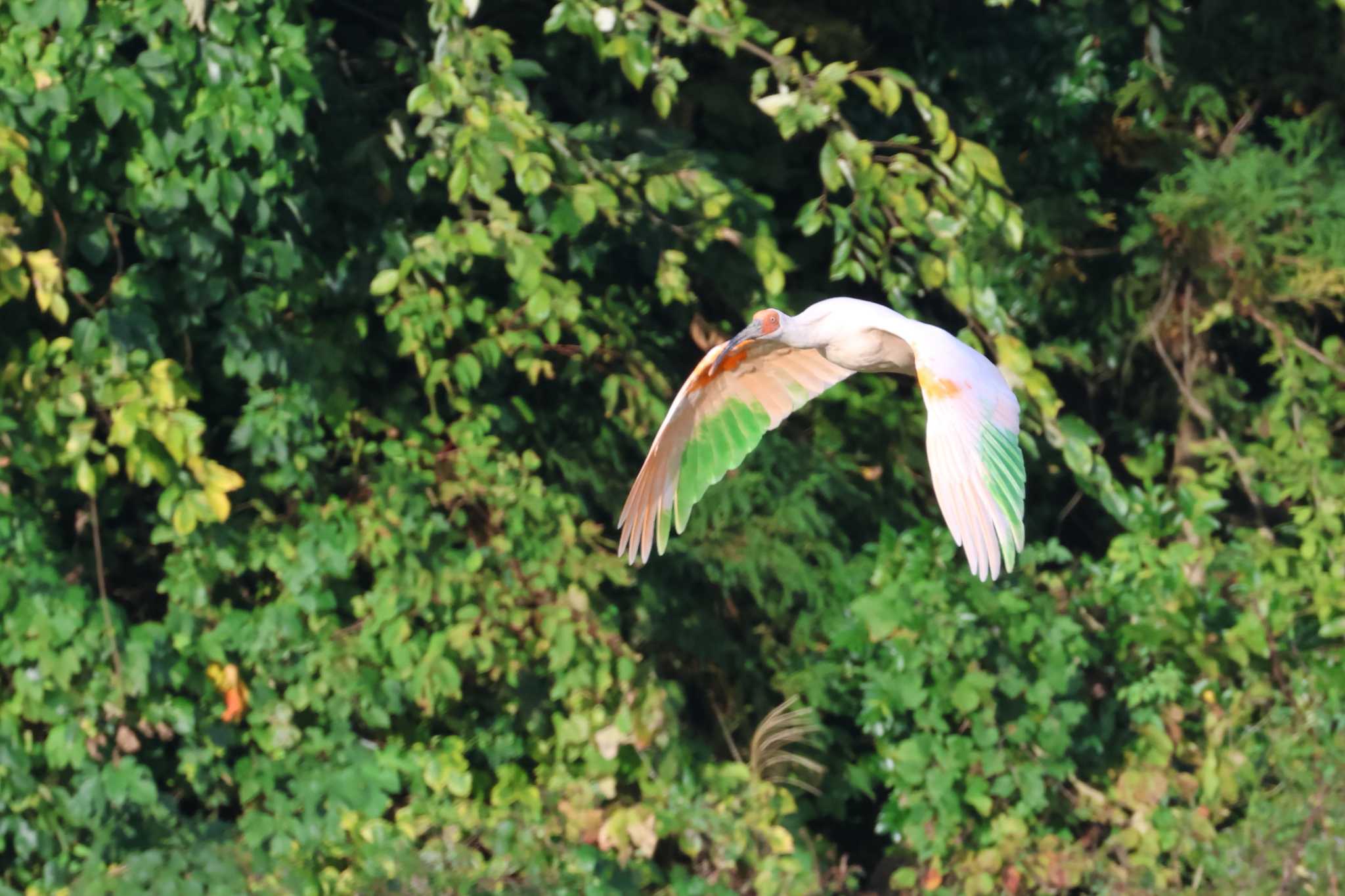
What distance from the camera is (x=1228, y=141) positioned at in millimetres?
5488

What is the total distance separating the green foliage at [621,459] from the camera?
13.8 ft

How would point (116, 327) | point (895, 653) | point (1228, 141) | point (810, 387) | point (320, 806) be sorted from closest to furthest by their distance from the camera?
point (810, 387) < point (116, 327) < point (320, 806) < point (895, 653) < point (1228, 141)

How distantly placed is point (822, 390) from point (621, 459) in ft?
4.32

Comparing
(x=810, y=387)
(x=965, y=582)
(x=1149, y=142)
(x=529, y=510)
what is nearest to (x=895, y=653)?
(x=965, y=582)

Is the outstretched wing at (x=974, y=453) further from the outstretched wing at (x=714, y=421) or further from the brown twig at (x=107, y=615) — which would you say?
the brown twig at (x=107, y=615)

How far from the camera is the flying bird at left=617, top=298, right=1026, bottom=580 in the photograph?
2.74 metres

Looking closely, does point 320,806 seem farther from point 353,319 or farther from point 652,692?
point 353,319

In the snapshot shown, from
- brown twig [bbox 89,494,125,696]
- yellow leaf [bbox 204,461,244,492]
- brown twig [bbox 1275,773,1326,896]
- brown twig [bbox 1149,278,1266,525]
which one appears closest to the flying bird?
yellow leaf [bbox 204,461,244,492]

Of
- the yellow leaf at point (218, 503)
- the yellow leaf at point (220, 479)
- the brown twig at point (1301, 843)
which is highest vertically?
the yellow leaf at point (220, 479)

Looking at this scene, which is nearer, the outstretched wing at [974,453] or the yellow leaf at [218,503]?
the outstretched wing at [974,453]

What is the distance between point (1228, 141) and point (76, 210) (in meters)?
3.24

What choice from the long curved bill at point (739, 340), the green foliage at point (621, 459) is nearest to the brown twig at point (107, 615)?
the green foliage at point (621, 459)

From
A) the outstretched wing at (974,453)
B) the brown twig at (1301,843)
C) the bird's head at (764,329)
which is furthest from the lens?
the brown twig at (1301,843)

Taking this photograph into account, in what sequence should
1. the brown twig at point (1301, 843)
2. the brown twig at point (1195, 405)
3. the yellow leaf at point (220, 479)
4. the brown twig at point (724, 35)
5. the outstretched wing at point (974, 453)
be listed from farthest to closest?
1. the brown twig at point (1195, 405)
2. the brown twig at point (1301, 843)
3. the brown twig at point (724, 35)
4. the yellow leaf at point (220, 479)
5. the outstretched wing at point (974, 453)
